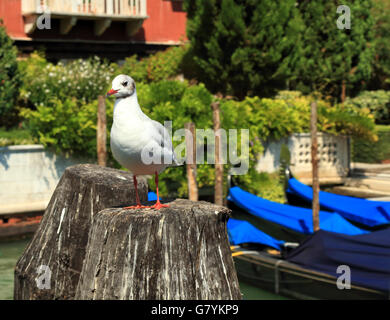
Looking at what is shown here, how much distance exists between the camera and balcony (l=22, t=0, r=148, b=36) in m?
19.2

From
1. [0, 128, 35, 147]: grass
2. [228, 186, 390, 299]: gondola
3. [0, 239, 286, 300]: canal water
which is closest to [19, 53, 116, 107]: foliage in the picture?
[0, 128, 35, 147]: grass

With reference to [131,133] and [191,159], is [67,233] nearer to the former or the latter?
[131,133]

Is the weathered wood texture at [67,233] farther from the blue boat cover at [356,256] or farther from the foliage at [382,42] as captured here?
the foliage at [382,42]

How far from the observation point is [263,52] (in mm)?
19562

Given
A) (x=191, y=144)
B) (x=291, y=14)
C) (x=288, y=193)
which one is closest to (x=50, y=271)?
(x=191, y=144)

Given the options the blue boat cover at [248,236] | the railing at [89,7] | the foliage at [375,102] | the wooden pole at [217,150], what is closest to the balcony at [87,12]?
the railing at [89,7]

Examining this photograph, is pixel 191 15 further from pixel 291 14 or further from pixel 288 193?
pixel 288 193

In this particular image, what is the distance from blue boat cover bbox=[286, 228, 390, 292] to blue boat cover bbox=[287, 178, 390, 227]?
13.0 feet

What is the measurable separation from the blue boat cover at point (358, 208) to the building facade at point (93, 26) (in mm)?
9474

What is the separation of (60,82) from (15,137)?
2114mm

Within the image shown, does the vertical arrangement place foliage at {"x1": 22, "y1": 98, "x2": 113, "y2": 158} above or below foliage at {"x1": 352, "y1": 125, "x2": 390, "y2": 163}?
above

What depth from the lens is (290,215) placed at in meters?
13.0

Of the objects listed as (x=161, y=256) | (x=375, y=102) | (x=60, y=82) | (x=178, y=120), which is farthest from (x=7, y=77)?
(x=375, y=102)

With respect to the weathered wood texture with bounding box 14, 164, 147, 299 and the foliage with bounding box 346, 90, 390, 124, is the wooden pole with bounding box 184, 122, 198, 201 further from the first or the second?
the foliage with bounding box 346, 90, 390, 124
